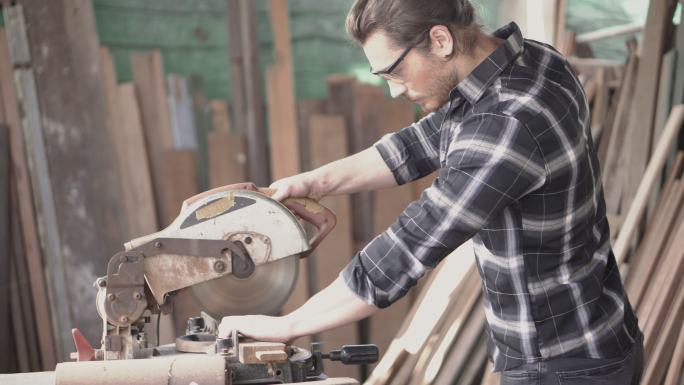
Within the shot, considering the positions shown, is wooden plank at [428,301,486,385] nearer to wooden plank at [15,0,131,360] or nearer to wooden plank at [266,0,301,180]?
wooden plank at [266,0,301,180]

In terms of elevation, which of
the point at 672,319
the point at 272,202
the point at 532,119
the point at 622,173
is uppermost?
the point at 532,119

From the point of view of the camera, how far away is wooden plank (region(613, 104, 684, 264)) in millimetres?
2707

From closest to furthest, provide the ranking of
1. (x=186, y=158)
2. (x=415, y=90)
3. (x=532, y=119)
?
(x=532, y=119)
(x=415, y=90)
(x=186, y=158)

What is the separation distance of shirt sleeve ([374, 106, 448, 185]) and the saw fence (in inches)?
37.9

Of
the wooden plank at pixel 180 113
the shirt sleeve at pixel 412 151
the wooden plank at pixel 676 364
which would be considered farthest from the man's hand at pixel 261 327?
the wooden plank at pixel 180 113

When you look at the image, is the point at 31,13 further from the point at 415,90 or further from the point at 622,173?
the point at 622,173

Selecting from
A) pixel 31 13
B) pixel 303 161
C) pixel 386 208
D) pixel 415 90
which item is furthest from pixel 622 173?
pixel 31 13

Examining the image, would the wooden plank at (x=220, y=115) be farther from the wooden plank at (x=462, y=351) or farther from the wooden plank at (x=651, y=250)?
the wooden plank at (x=651, y=250)

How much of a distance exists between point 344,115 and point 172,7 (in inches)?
38.3

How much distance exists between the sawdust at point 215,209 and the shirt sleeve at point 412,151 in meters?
0.41

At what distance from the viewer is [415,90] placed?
5.15 feet

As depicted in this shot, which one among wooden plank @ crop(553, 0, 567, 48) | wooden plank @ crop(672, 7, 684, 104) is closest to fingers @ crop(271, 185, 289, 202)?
wooden plank @ crop(553, 0, 567, 48)

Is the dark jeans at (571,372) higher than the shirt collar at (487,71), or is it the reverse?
the shirt collar at (487,71)

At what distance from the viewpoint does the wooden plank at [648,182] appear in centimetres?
271
